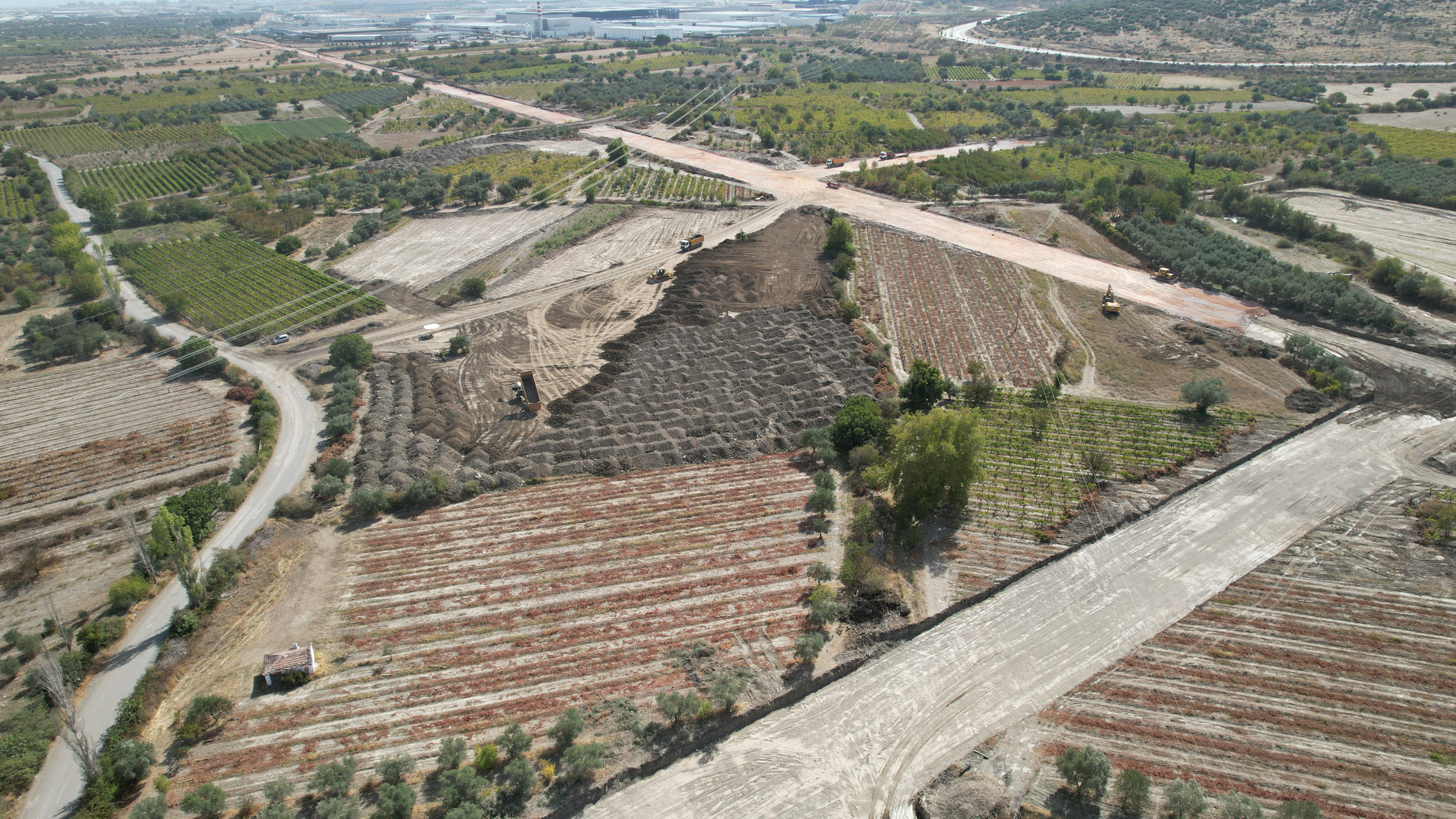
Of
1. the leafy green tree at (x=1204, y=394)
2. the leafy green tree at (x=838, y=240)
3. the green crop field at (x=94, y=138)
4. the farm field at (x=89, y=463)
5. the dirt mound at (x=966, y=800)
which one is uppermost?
the green crop field at (x=94, y=138)

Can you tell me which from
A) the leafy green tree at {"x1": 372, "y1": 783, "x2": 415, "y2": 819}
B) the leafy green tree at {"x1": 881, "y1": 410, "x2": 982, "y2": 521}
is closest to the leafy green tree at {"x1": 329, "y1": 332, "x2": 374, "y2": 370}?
the leafy green tree at {"x1": 372, "y1": 783, "x2": 415, "y2": 819}

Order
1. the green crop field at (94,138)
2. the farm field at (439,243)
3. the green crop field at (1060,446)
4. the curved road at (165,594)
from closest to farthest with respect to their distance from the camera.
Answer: the curved road at (165,594) → the green crop field at (1060,446) → the farm field at (439,243) → the green crop field at (94,138)

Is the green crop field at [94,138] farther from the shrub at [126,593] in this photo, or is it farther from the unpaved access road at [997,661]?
the unpaved access road at [997,661]

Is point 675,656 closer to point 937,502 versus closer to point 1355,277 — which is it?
point 937,502

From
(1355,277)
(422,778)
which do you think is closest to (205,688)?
(422,778)

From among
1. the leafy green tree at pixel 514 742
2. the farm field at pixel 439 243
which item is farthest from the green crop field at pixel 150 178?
the leafy green tree at pixel 514 742
